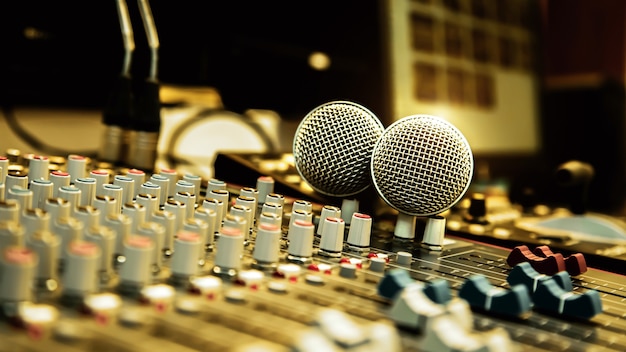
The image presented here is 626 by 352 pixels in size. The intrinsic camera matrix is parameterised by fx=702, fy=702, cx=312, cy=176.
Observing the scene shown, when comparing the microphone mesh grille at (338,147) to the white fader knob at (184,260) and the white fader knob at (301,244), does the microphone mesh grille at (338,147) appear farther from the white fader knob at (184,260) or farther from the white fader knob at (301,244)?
the white fader knob at (184,260)

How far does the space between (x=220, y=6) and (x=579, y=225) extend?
2.92 ft

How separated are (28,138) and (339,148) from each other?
0.71 meters

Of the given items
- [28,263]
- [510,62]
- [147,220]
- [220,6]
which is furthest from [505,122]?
[28,263]

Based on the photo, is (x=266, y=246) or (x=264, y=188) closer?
(x=266, y=246)

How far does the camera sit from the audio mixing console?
1.49 ft

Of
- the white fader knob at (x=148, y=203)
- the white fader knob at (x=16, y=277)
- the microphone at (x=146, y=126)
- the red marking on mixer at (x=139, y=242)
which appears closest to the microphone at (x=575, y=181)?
the microphone at (x=146, y=126)

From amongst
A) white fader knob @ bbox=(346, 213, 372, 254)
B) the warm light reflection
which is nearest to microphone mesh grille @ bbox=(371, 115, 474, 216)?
white fader knob @ bbox=(346, 213, 372, 254)

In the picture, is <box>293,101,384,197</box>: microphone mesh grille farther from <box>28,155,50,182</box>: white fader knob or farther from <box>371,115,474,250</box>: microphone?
<box>28,155,50,182</box>: white fader knob

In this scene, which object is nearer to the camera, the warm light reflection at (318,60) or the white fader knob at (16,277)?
the white fader knob at (16,277)

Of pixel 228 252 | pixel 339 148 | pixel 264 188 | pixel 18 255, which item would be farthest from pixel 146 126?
pixel 18 255

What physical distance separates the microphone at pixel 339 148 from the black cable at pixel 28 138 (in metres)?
0.56

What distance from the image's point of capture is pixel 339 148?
37.6 inches

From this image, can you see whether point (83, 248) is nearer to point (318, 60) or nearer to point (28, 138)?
point (28, 138)

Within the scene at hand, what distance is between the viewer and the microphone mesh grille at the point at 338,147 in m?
0.95
